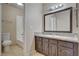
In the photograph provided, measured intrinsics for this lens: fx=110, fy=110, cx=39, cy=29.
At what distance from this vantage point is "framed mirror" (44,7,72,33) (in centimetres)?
224

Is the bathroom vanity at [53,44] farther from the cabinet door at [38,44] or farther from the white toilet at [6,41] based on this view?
the white toilet at [6,41]

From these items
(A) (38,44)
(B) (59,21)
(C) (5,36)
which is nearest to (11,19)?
(C) (5,36)

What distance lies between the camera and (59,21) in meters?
2.35

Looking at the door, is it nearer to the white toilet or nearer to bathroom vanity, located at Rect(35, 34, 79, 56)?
the white toilet

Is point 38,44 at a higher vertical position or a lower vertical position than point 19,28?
lower

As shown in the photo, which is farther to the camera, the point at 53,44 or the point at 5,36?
the point at 53,44

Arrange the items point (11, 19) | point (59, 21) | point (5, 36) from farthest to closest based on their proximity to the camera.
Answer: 1. point (59, 21)
2. point (11, 19)
3. point (5, 36)

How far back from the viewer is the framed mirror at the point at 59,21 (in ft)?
7.35

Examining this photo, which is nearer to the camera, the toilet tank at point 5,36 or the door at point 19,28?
the toilet tank at point 5,36

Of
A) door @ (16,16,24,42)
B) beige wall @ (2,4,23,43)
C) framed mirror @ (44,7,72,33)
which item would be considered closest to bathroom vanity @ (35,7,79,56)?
Result: framed mirror @ (44,7,72,33)

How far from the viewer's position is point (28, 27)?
203 centimetres

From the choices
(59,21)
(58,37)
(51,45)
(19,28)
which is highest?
(59,21)

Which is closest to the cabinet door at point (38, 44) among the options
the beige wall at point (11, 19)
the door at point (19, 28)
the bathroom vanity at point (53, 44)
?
the bathroom vanity at point (53, 44)

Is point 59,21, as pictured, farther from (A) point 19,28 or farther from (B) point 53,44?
(A) point 19,28
